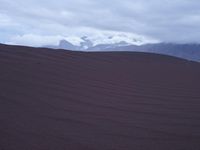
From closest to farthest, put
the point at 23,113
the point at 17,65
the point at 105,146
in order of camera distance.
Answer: the point at 105,146
the point at 23,113
the point at 17,65

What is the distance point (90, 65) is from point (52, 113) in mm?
5567

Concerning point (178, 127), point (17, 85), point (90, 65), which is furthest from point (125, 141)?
point (90, 65)

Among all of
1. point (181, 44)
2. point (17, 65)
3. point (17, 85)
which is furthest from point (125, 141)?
point (181, 44)

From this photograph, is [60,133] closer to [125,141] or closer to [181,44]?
[125,141]

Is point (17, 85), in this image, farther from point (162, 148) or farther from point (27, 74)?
point (162, 148)

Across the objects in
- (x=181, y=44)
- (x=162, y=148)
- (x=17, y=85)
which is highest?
(x=181, y=44)

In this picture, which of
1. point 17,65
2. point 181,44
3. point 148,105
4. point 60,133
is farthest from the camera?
point 181,44

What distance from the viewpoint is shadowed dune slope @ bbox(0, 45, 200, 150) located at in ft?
13.7

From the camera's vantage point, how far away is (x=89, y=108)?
18.6 ft

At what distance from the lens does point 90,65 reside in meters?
10.5

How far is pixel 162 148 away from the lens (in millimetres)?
4129

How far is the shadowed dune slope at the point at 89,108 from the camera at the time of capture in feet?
13.7

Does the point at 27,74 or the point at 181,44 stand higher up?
the point at 181,44

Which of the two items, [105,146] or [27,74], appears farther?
[27,74]
